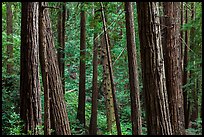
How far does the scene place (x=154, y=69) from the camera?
5.20 meters

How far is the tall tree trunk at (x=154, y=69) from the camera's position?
5.16 m

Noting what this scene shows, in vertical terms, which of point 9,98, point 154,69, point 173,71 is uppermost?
point 154,69

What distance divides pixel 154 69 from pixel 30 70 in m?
3.25

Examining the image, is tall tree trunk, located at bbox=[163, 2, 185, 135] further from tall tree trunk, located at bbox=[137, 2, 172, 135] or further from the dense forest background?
tall tree trunk, located at bbox=[137, 2, 172, 135]

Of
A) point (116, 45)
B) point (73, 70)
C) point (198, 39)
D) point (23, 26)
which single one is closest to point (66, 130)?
point (23, 26)

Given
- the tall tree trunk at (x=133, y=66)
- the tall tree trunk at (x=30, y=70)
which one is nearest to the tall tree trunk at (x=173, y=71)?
the tall tree trunk at (x=133, y=66)

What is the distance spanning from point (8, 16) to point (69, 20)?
5467mm

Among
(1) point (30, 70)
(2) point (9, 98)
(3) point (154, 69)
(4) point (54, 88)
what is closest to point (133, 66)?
(4) point (54, 88)

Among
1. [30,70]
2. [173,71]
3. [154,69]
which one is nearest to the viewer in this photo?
[154,69]

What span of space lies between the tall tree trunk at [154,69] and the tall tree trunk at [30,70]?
3.00 metres

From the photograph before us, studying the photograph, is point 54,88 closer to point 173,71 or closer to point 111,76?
point 111,76

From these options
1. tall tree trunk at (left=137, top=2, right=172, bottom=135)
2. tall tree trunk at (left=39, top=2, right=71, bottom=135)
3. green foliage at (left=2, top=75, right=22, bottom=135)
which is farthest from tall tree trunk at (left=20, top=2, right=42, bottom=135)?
green foliage at (left=2, top=75, right=22, bottom=135)

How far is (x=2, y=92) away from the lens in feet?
42.8

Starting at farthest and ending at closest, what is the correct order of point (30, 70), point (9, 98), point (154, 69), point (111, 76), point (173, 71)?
point (9, 98) < point (111, 76) < point (173, 71) < point (30, 70) < point (154, 69)
